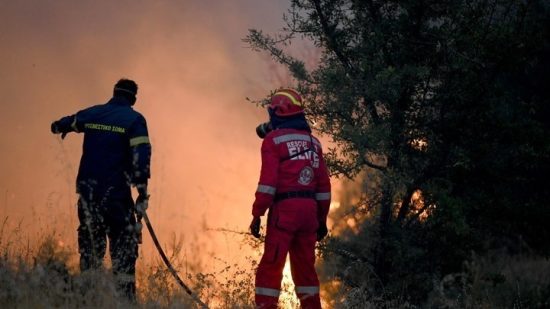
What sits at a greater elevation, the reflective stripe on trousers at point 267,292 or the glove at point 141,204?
the glove at point 141,204

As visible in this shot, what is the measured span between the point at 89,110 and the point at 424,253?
5299mm

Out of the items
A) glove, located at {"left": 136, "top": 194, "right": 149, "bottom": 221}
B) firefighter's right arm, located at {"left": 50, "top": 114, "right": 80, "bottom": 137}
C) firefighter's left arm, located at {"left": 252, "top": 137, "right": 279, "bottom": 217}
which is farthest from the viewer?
firefighter's right arm, located at {"left": 50, "top": 114, "right": 80, "bottom": 137}

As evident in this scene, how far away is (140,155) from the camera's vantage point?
670 cm

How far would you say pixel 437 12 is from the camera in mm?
10375

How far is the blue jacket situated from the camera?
6.70 m

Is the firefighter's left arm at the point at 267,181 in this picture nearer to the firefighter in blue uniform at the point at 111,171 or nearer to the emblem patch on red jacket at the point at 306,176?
the emblem patch on red jacket at the point at 306,176

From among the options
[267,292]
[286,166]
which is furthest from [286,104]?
[267,292]

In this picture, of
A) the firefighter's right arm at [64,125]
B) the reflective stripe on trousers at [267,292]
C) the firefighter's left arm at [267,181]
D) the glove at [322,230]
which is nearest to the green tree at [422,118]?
the glove at [322,230]

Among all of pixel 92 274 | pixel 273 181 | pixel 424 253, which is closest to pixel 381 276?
pixel 424 253

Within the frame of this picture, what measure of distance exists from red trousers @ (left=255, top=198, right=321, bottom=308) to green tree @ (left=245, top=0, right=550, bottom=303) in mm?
3180

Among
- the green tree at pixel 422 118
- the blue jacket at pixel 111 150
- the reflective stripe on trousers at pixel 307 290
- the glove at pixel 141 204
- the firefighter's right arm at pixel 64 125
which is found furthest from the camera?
the green tree at pixel 422 118

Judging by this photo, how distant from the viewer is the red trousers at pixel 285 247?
633 centimetres

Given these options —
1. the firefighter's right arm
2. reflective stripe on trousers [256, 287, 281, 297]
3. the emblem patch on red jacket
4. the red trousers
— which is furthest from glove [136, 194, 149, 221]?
the emblem patch on red jacket

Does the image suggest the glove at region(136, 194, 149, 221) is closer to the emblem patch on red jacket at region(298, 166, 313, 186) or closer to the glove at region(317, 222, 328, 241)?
the emblem patch on red jacket at region(298, 166, 313, 186)
